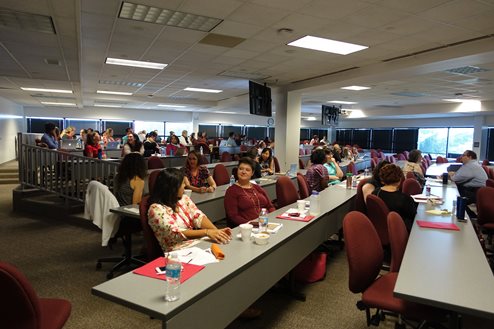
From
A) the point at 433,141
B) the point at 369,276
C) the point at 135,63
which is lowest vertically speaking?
the point at 369,276

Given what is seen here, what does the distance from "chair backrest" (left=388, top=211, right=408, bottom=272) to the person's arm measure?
263 centimetres

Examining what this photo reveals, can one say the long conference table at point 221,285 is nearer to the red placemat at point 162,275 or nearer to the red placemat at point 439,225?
the red placemat at point 162,275

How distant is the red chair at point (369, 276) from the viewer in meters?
2.03

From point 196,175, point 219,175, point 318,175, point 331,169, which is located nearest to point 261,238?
point 196,175

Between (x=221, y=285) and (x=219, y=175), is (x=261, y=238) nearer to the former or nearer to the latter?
→ (x=221, y=285)

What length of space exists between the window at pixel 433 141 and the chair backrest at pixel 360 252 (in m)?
15.2

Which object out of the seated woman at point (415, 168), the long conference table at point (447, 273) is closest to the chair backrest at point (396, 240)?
the long conference table at point (447, 273)

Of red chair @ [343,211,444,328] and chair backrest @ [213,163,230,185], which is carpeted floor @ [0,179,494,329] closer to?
red chair @ [343,211,444,328]

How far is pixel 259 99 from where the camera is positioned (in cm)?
805

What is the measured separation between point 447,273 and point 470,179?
5.16 meters

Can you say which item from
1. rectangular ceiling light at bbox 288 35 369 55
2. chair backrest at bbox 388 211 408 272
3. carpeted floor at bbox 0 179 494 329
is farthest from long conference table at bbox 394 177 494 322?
rectangular ceiling light at bbox 288 35 369 55

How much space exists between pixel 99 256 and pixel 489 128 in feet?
49.8

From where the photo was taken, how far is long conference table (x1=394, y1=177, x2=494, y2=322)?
5.40 ft

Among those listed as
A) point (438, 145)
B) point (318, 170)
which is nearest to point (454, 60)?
point (318, 170)
